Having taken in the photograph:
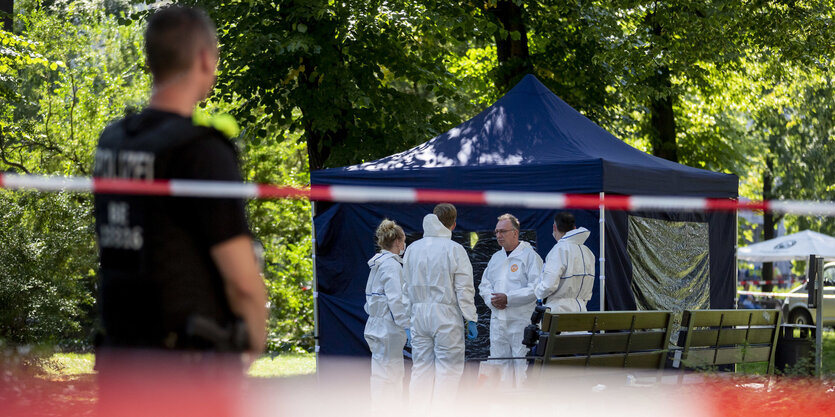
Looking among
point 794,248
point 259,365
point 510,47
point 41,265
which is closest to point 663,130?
point 510,47

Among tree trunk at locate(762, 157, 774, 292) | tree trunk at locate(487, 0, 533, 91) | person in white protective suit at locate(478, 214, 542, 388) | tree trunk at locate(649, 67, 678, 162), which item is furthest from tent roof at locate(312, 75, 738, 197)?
tree trunk at locate(762, 157, 774, 292)

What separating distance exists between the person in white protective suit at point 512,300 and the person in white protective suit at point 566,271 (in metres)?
0.29

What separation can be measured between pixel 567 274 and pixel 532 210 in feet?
7.20

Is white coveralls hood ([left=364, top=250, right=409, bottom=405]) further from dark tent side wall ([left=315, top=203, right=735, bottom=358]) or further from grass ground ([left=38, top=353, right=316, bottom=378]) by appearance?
grass ground ([left=38, top=353, right=316, bottom=378])

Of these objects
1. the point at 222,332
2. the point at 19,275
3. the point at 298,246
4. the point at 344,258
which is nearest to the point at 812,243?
the point at 298,246

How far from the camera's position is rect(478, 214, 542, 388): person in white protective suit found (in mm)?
8852

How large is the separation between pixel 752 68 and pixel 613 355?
15.5 m

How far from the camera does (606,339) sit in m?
7.91

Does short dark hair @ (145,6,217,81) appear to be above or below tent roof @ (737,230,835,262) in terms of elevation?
above

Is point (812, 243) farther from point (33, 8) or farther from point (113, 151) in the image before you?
point (113, 151)

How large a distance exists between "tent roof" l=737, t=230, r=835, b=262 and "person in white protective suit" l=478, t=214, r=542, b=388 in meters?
22.3

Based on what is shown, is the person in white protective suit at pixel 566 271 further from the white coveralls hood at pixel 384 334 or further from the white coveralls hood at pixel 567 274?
the white coveralls hood at pixel 384 334

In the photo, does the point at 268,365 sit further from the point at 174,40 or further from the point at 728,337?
the point at 174,40

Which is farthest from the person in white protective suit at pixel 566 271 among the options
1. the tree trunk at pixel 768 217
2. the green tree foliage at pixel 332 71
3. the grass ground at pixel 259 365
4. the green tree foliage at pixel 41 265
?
the tree trunk at pixel 768 217
